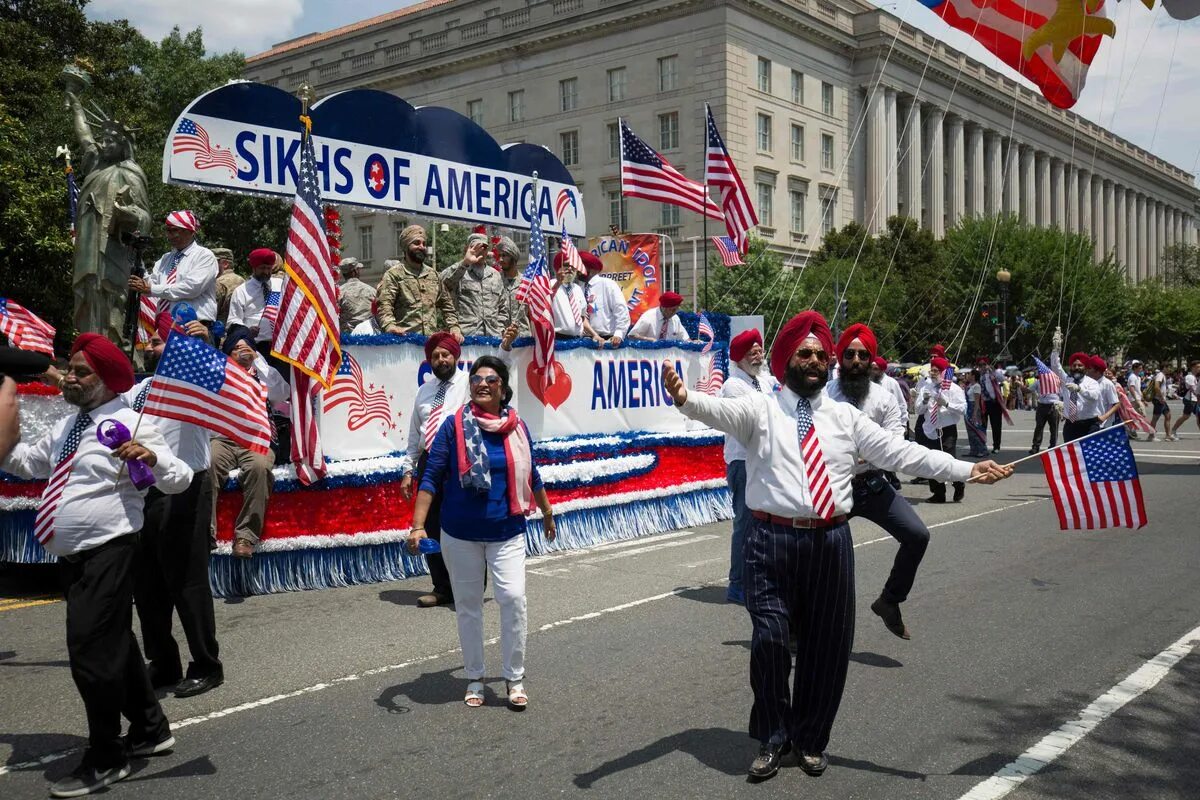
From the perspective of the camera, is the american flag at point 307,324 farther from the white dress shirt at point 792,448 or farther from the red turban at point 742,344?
the white dress shirt at point 792,448

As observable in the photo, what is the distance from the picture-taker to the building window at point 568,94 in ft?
201

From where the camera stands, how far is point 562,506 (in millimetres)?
10289

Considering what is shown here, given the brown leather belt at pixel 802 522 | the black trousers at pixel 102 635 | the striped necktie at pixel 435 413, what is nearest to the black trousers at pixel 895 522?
the brown leather belt at pixel 802 522

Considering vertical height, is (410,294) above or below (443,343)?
above

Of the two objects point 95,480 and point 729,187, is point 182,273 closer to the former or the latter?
point 95,480

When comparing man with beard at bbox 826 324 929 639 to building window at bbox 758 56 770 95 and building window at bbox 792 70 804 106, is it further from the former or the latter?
building window at bbox 792 70 804 106

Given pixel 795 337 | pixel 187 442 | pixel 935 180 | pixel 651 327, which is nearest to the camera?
pixel 795 337

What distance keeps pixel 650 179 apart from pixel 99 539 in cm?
1267

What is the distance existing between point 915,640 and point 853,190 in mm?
62538

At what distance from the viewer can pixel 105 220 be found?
10133mm

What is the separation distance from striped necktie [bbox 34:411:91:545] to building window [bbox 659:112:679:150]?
2153 inches

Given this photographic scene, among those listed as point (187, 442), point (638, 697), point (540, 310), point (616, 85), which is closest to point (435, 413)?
point (187, 442)

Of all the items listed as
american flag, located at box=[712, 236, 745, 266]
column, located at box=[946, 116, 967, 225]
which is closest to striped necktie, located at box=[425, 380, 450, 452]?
american flag, located at box=[712, 236, 745, 266]

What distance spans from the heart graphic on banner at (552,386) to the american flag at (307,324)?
276cm
